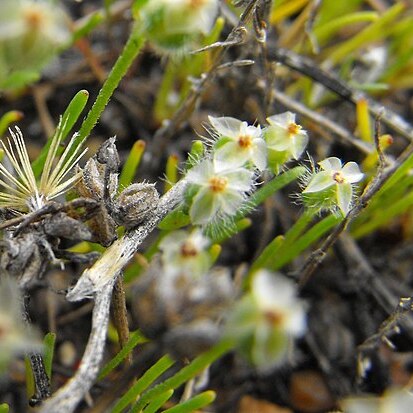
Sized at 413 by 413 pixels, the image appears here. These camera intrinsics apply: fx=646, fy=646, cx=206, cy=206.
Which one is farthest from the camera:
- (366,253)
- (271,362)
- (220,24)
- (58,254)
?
(366,253)

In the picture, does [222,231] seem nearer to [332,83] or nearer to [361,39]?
Answer: [332,83]

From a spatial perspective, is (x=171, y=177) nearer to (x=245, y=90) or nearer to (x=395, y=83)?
(x=245, y=90)

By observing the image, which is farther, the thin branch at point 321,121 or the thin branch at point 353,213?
the thin branch at point 321,121

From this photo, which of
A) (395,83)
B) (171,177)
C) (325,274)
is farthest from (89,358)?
(395,83)

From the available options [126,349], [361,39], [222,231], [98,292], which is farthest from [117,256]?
[361,39]

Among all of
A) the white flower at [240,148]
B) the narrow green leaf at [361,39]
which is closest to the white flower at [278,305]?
the white flower at [240,148]

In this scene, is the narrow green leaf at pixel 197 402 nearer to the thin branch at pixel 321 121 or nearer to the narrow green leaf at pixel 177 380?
the narrow green leaf at pixel 177 380
